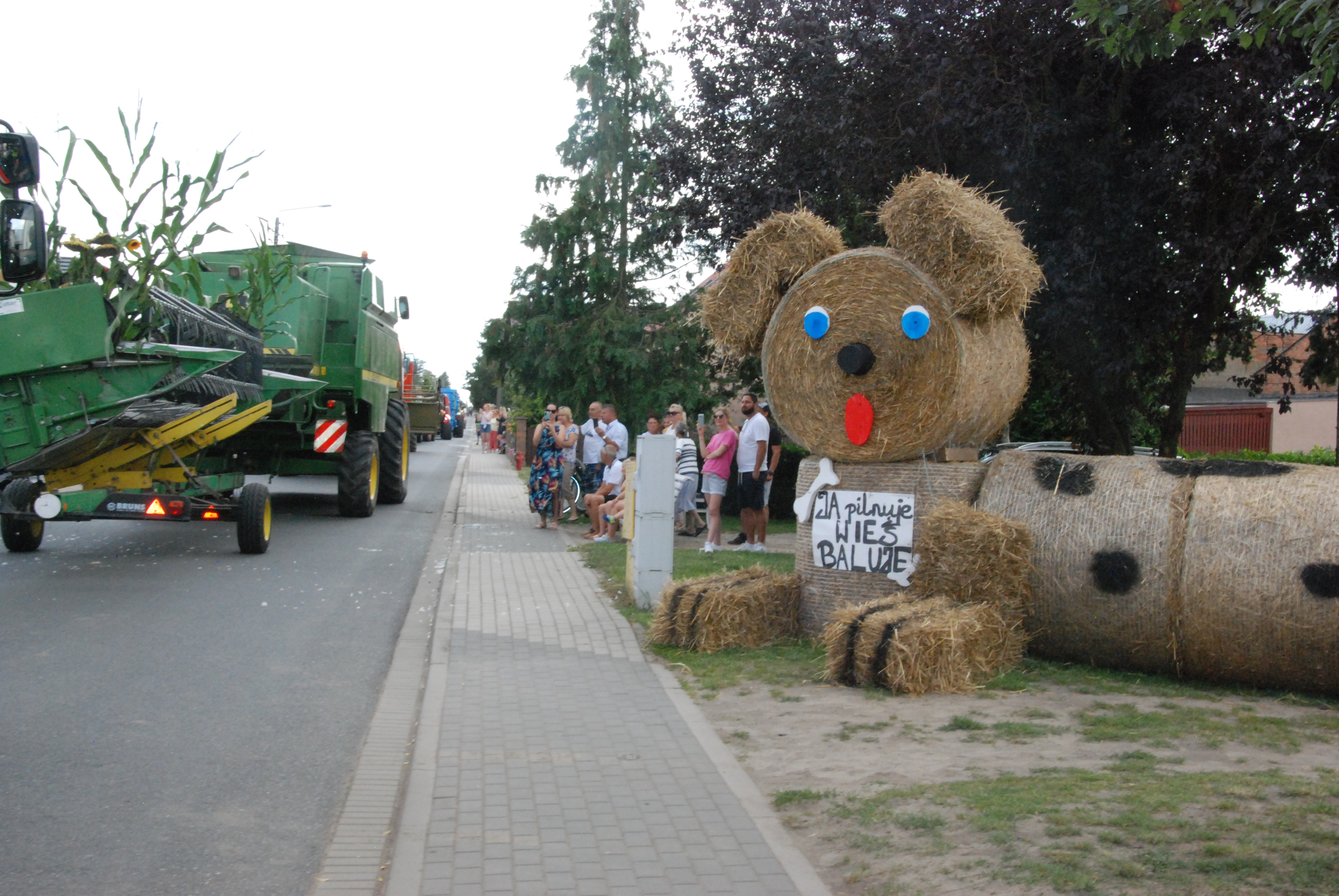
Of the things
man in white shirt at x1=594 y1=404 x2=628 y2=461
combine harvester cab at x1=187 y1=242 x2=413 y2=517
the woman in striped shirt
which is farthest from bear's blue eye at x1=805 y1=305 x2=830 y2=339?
combine harvester cab at x1=187 y1=242 x2=413 y2=517

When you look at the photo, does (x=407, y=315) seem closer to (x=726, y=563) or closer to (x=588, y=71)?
(x=588, y=71)

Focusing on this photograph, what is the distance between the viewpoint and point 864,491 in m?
7.13

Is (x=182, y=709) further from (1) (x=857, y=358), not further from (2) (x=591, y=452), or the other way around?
(2) (x=591, y=452)

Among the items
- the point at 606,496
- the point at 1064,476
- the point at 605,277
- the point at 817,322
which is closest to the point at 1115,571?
the point at 1064,476

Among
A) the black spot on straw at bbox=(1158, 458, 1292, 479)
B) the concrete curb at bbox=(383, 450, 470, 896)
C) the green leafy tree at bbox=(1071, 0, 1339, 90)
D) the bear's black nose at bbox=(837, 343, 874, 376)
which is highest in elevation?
the green leafy tree at bbox=(1071, 0, 1339, 90)

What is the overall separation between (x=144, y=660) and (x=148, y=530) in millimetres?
7041

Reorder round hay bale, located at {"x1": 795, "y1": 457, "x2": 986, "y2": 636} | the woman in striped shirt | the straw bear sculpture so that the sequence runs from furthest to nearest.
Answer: the woman in striped shirt → round hay bale, located at {"x1": 795, "y1": 457, "x2": 986, "y2": 636} → the straw bear sculpture

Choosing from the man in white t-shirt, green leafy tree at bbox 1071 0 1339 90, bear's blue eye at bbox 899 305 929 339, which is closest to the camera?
green leafy tree at bbox 1071 0 1339 90

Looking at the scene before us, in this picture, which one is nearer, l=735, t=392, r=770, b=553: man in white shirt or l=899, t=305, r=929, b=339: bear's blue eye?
l=899, t=305, r=929, b=339: bear's blue eye

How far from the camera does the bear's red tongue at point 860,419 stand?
705 cm

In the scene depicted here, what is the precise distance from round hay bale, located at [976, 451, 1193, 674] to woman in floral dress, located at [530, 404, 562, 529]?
8619 mm

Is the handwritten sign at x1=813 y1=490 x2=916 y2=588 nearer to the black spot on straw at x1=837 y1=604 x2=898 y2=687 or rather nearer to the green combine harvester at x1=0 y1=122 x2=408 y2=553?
the black spot on straw at x1=837 y1=604 x2=898 y2=687

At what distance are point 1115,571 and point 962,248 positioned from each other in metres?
2.03

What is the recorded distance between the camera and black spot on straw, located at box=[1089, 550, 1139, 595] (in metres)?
6.17
